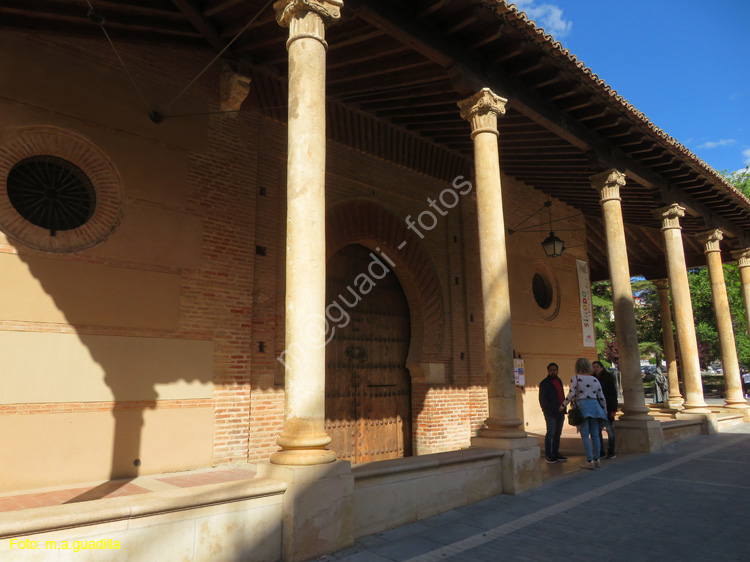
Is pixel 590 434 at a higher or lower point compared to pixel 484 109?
lower

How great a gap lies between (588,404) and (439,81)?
205 inches

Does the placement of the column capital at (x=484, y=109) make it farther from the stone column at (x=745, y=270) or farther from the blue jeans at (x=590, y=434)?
the stone column at (x=745, y=270)

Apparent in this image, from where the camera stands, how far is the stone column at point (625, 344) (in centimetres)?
909

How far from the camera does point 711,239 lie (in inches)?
526

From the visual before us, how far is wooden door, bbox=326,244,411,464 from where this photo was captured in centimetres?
855

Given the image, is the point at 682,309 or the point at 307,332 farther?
the point at 682,309

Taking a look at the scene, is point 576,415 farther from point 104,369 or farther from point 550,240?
point 104,369

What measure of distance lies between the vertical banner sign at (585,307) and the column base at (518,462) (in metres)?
8.28

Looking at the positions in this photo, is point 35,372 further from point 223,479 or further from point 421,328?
point 421,328

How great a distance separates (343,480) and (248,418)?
2.96m

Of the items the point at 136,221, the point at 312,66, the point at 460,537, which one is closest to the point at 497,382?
the point at 460,537

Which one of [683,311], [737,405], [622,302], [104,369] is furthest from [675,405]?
[104,369]

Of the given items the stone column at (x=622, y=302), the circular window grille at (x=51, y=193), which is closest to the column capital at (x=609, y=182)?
the stone column at (x=622, y=302)

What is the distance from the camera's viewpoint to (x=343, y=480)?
430cm
